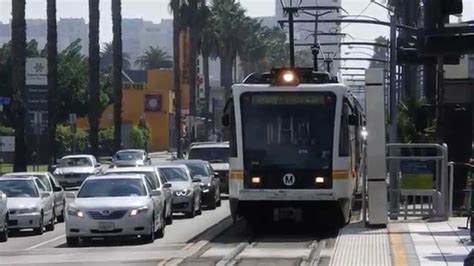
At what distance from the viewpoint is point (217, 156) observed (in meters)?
47.9

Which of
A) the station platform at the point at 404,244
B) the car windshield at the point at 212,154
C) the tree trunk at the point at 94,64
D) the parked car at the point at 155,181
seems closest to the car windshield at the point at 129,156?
the tree trunk at the point at 94,64

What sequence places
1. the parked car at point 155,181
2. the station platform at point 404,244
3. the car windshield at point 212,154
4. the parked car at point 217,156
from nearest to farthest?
the station platform at point 404,244, the parked car at point 155,181, the parked car at point 217,156, the car windshield at point 212,154

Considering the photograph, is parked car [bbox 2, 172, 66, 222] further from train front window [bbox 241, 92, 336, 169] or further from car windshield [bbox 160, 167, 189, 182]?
train front window [bbox 241, 92, 336, 169]

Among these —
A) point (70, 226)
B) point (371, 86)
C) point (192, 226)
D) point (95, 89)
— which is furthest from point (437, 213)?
point (95, 89)

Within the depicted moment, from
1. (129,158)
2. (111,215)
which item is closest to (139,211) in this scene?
(111,215)

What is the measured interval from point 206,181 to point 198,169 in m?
1.30

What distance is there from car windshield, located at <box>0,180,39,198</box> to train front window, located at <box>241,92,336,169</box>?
718cm

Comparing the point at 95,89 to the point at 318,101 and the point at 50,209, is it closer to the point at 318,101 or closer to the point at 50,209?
the point at 50,209

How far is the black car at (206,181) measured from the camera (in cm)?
3988

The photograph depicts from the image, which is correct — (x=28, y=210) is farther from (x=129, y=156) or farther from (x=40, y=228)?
(x=129, y=156)

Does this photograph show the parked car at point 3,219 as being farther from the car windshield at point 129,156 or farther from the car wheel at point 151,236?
the car windshield at point 129,156

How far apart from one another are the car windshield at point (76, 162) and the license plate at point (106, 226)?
30929 millimetres

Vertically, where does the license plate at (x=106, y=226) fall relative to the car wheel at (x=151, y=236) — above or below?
above

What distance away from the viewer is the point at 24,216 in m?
30.1
